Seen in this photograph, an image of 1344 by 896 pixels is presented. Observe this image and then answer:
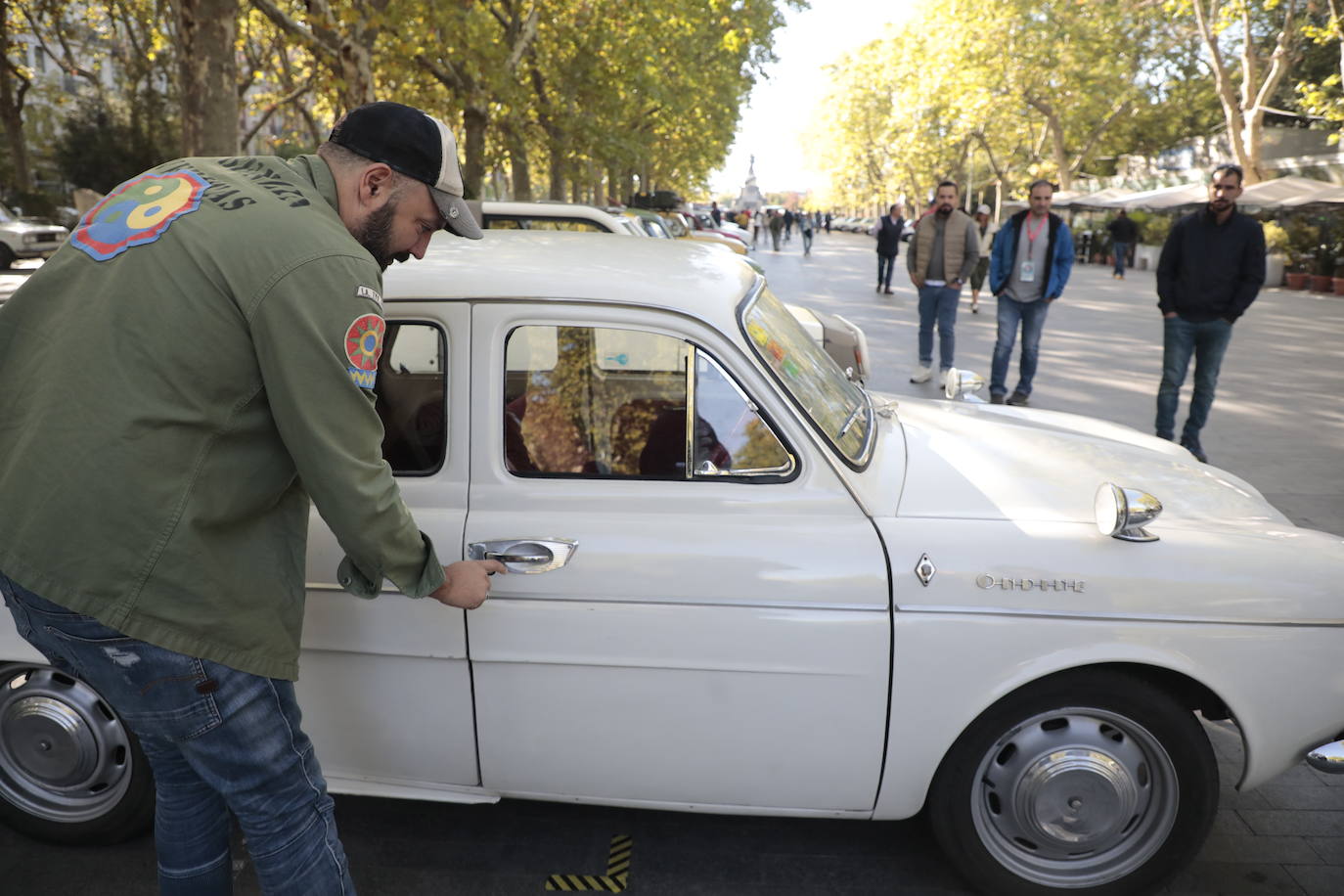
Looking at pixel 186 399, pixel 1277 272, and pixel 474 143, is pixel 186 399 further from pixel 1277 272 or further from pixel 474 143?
pixel 1277 272

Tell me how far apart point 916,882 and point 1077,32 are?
41055 millimetres

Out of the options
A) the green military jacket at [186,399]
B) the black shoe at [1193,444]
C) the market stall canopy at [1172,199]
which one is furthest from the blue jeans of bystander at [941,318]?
the market stall canopy at [1172,199]

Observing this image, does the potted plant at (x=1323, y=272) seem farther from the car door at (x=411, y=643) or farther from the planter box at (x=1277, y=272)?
the car door at (x=411, y=643)

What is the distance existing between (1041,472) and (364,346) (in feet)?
6.59

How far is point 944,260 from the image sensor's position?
10.2 meters

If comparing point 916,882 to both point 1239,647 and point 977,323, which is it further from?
point 977,323

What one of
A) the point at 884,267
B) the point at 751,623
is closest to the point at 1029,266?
the point at 751,623

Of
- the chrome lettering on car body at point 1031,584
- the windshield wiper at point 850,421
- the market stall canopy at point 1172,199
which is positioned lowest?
the chrome lettering on car body at point 1031,584

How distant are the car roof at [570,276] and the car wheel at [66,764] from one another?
1.45 m

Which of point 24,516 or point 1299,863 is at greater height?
point 24,516

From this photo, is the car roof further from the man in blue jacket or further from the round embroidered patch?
the man in blue jacket

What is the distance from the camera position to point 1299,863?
3.01 m

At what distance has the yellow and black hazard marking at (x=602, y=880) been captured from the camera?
2.86 m

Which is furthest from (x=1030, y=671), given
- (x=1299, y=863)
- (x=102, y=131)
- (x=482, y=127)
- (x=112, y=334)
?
(x=102, y=131)
